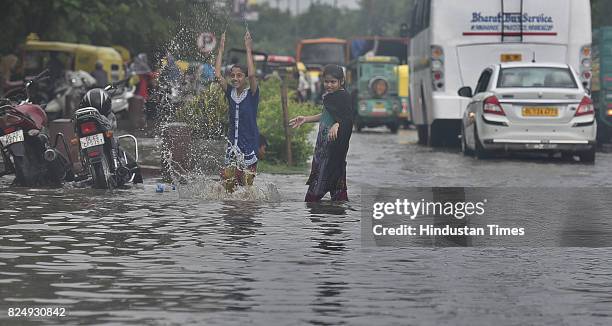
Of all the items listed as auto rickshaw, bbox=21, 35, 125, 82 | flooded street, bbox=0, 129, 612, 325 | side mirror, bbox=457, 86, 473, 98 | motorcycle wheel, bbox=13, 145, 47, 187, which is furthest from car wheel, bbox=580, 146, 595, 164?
auto rickshaw, bbox=21, 35, 125, 82

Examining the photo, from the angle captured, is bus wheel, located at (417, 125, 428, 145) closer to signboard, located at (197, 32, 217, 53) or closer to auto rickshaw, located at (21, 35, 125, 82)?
signboard, located at (197, 32, 217, 53)

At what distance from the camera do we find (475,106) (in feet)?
92.2

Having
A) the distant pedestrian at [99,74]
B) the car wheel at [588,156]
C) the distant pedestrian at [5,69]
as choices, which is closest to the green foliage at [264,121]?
the car wheel at [588,156]

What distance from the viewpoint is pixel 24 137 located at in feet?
63.7

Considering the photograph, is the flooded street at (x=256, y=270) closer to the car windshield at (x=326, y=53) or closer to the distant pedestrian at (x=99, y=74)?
the distant pedestrian at (x=99, y=74)

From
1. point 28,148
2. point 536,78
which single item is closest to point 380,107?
point 536,78

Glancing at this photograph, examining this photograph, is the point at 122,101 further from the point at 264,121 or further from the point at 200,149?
the point at 264,121

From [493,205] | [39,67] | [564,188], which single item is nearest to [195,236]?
[493,205]

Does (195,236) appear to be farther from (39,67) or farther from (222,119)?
(39,67)

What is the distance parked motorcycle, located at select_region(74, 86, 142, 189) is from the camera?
61.5ft

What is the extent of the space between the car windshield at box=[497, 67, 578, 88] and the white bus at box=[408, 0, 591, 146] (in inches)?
149

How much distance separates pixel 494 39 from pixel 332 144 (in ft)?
50.0

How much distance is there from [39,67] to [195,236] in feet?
120

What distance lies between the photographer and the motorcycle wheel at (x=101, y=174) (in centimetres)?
1891
